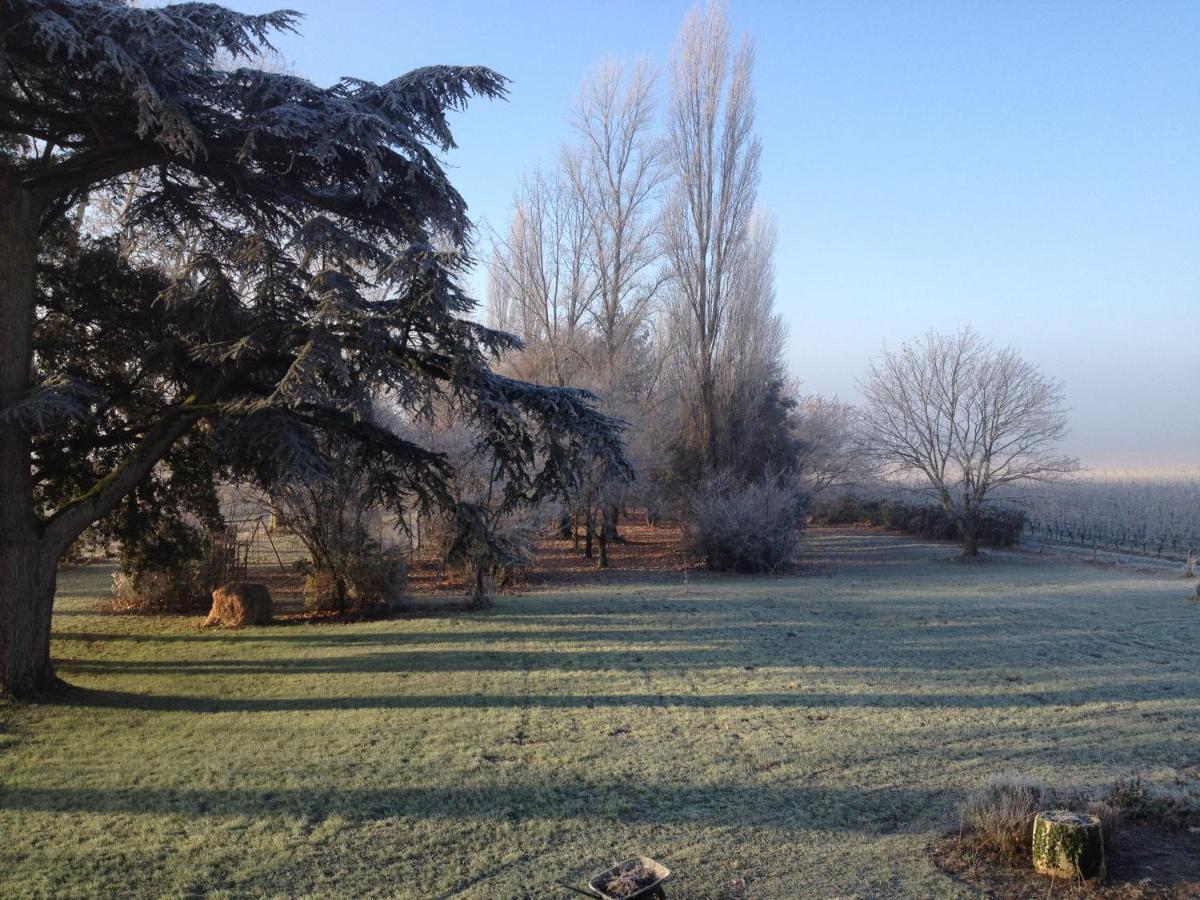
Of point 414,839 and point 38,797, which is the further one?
point 38,797

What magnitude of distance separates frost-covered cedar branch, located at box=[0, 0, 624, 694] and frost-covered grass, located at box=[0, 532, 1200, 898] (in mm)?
2187

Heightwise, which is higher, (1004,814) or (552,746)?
(1004,814)

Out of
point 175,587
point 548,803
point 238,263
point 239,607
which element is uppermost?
point 238,263

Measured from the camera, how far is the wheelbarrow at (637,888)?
3.72 meters

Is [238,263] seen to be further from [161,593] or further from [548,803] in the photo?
[161,593]

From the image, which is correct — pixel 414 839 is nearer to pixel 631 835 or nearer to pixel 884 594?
pixel 631 835

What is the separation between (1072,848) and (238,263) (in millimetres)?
8108

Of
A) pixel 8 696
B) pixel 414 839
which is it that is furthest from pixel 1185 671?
pixel 8 696

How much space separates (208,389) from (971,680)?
345 inches

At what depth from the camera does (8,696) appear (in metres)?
7.71

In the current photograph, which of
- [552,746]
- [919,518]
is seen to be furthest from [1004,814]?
[919,518]

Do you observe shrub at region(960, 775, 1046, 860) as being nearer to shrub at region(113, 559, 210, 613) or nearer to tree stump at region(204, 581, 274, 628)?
tree stump at region(204, 581, 274, 628)

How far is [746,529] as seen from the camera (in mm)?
21641

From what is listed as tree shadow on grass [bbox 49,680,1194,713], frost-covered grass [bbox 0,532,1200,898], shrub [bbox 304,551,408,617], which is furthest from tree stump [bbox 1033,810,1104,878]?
shrub [bbox 304,551,408,617]
